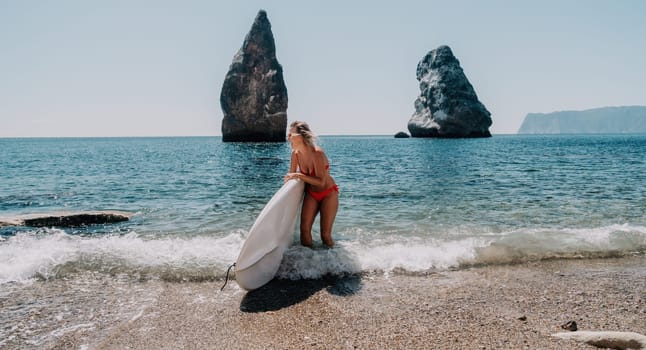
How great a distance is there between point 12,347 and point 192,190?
13459 millimetres

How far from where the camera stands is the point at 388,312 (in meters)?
4.64

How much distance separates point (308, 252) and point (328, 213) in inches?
32.2

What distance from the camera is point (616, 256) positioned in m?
7.01

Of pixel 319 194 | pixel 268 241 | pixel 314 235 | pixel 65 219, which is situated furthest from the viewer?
pixel 65 219

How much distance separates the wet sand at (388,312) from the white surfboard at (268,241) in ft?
0.64

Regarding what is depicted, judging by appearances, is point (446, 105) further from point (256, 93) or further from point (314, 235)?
point (314, 235)

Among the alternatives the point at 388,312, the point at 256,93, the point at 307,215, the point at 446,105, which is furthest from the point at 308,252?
the point at 446,105

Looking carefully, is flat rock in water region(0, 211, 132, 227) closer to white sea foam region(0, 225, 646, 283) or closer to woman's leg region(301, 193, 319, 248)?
white sea foam region(0, 225, 646, 283)

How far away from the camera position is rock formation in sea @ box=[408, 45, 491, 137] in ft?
328

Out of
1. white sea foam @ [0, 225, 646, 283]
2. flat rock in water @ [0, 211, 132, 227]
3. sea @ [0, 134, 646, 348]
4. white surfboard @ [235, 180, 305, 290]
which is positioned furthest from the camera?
flat rock in water @ [0, 211, 132, 227]

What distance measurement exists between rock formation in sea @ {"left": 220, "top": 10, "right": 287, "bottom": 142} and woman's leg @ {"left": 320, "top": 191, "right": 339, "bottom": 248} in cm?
6985

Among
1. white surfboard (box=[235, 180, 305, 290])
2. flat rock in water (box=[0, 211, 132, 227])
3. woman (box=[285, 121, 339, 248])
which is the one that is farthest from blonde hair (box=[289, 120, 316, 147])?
flat rock in water (box=[0, 211, 132, 227])

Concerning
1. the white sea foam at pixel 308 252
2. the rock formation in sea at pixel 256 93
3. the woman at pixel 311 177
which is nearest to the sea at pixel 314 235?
the white sea foam at pixel 308 252

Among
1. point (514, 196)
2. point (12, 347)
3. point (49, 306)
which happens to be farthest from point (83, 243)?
point (514, 196)
